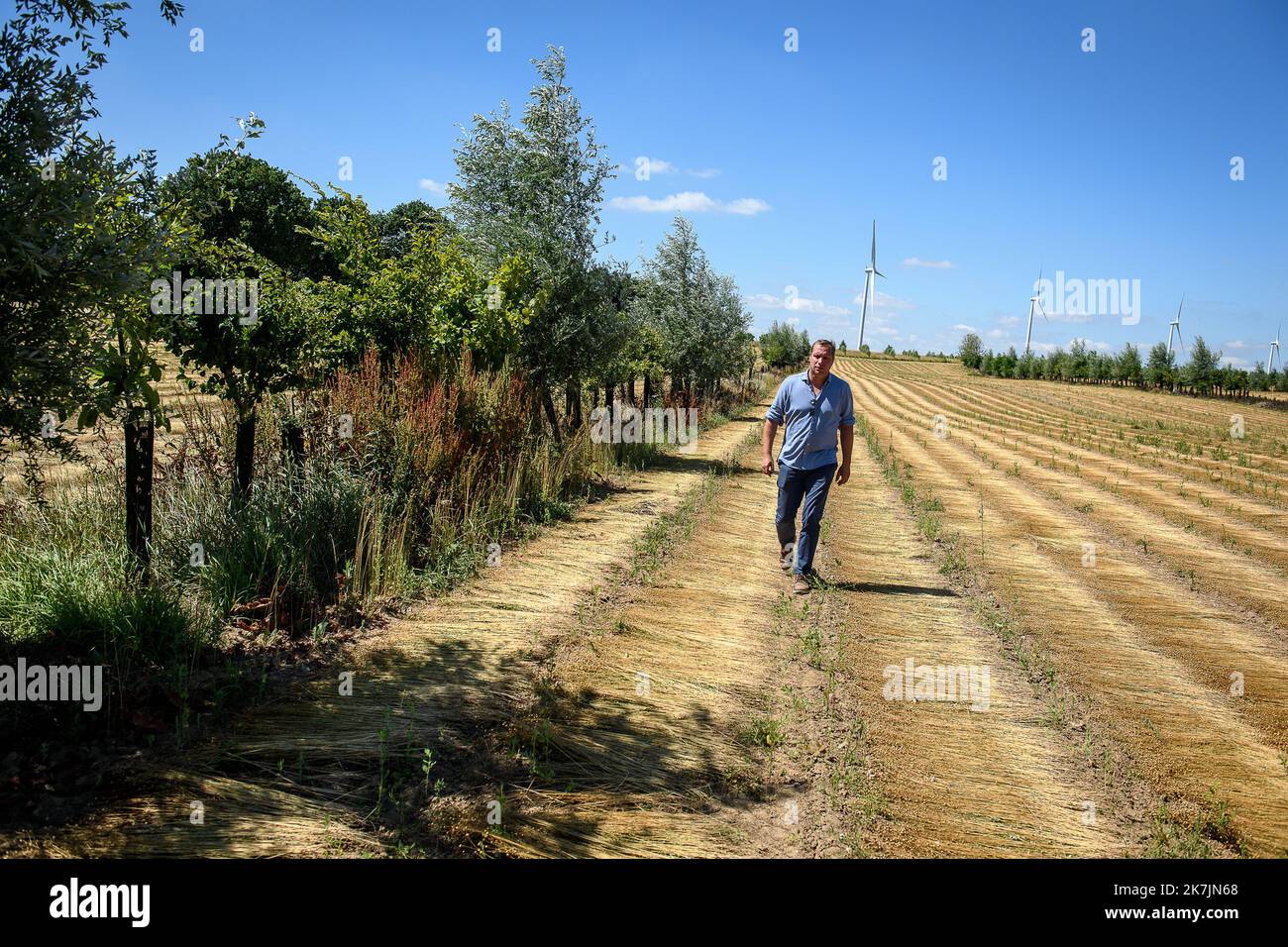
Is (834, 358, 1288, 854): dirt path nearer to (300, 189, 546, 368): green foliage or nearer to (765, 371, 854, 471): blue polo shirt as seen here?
(765, 371, 854, 471): blue polo shirt

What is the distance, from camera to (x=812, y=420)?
7594mm

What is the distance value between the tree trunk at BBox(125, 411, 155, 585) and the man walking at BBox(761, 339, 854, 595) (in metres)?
5.16

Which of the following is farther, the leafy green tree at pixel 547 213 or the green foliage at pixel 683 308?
the green foliage at pixel 683 308

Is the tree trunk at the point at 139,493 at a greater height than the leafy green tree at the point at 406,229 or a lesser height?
lesser

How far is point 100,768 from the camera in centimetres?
374

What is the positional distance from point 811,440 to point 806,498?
593 mm

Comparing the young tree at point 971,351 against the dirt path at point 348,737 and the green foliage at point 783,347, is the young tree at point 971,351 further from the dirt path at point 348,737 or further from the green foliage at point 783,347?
the dirt path at point 348,737

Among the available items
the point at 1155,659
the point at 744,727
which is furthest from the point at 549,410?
the point at 1155,659

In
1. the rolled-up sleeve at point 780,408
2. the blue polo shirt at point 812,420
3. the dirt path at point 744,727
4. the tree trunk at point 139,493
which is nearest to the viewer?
the dirt path at point 744,727

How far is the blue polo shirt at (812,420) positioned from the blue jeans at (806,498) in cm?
11

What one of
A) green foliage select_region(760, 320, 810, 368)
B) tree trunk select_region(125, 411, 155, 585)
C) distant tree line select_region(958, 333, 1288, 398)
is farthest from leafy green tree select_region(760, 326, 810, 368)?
tree trunk select_region(125, 411, 155, 585)

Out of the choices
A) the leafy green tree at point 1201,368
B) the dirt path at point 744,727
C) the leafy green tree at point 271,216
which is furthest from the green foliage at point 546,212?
the leafy green tree at point 1201,368

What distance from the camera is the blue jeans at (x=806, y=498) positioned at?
761 centimetres
